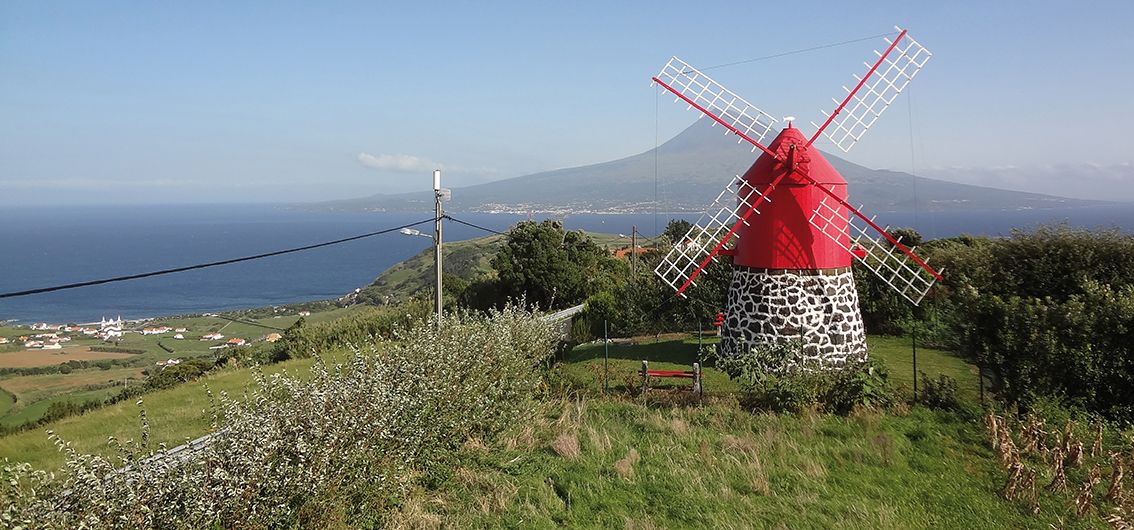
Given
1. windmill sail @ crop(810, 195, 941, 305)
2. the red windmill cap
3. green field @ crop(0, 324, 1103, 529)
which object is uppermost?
the red windmill cap

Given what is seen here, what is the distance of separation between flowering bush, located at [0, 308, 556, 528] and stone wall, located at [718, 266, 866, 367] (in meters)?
6.87

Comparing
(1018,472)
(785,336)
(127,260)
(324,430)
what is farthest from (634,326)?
(127,260)

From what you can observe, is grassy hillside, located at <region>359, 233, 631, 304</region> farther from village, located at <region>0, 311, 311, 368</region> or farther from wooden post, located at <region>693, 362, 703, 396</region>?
wooden post, located at <region>693, 362, 703, 396</region>

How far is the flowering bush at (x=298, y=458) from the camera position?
4.77m

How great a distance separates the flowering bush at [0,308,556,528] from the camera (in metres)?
4.77

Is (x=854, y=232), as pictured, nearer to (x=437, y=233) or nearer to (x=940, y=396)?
(x=940, y=396)

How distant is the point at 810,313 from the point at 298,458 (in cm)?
1139

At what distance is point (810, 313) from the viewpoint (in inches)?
530

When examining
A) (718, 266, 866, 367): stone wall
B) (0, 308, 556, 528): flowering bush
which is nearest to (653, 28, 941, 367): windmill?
(718, 266, 866, 367): stone wall

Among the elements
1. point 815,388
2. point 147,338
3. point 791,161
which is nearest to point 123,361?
point 147,338

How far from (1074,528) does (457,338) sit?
8.98 m

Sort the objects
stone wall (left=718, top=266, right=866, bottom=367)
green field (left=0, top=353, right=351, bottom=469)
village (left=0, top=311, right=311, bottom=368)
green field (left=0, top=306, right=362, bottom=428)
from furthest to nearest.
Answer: village (left=0, top=311, right=311, bottom=368) < green field (left=0, top=306, right=362, bottom=428) < stone wall (left=718, top=266, right=866, bottom=367) < green field (left=0, top=353, right=351, bottom=469)

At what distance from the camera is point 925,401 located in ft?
37.2

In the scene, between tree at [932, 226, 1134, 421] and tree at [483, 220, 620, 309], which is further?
tree at [483, 220, 620, 309]
